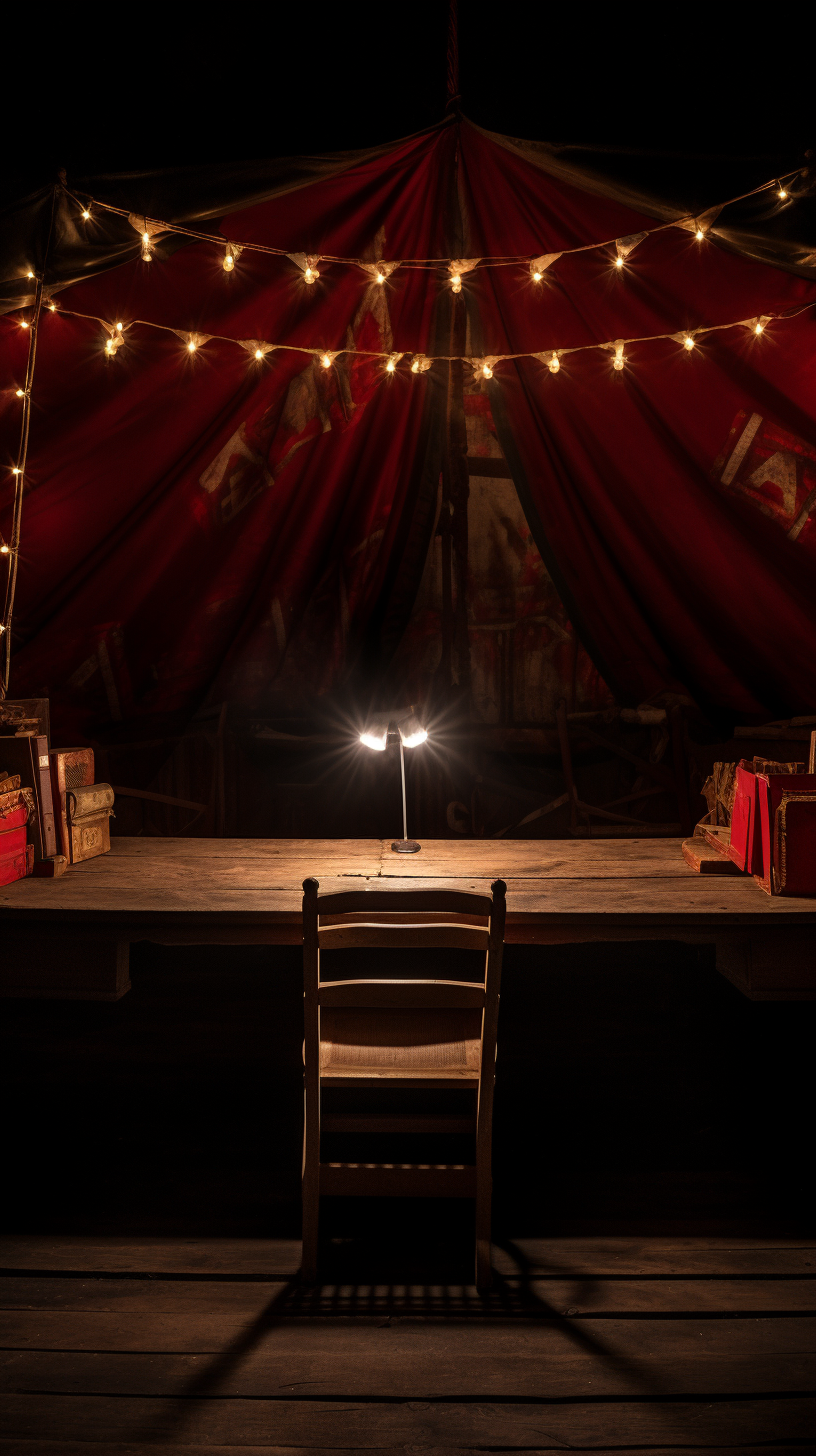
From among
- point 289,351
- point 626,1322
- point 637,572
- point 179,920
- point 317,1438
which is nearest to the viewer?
point 317,1438

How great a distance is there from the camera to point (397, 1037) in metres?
1.77

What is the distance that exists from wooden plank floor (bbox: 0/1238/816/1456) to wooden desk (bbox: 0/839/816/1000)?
55 cm

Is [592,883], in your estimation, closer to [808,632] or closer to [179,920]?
[179,920]

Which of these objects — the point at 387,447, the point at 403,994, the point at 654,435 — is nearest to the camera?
the point at 403,994

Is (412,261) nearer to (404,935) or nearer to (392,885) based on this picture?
(392,885)

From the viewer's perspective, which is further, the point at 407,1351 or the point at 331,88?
the point at 331,88

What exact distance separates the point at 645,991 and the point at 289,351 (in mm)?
2699

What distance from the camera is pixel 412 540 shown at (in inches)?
144


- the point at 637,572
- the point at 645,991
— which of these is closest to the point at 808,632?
the point at 637,572

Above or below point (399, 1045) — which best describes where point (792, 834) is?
above

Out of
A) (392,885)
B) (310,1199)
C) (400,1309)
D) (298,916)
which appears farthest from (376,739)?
(400,1309)

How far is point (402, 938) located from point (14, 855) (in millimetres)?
1214

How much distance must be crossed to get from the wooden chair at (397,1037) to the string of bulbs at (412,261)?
1.93 m

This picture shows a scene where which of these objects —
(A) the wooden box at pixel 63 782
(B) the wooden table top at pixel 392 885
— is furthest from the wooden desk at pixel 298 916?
(A) the wooden box at pixel 63 782
